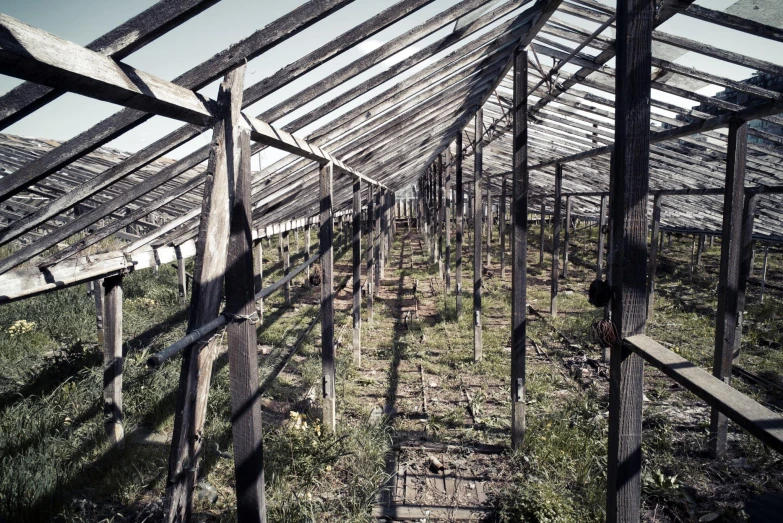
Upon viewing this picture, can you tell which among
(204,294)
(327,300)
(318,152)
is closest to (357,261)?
(327,300)

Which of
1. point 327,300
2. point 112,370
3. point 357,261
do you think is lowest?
point 112,370

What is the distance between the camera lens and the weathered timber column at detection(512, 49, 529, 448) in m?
4.42

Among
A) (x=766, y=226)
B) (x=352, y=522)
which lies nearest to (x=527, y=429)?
(x=352, y=522)

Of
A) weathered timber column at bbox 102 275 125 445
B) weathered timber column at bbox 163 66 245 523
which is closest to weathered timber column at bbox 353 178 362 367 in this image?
weathered timber column at bbox 102 275 125 445

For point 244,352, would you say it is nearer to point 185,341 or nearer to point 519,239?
point 185,341

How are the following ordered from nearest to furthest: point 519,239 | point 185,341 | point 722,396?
point 722,396 → point 185,341 → point 519,239

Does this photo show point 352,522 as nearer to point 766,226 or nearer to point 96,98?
point 96,98

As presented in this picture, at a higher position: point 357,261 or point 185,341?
point 185,341

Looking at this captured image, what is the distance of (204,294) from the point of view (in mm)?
2119

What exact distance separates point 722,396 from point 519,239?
10.6 ft

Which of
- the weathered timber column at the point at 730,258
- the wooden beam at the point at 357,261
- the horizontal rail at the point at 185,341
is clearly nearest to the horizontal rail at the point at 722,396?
the horizontal rail at the point at 185,341

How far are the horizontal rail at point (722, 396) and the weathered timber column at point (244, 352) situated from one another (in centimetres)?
200

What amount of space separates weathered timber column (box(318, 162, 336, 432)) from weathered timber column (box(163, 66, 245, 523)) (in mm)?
2305

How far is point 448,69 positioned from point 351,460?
3.79m
